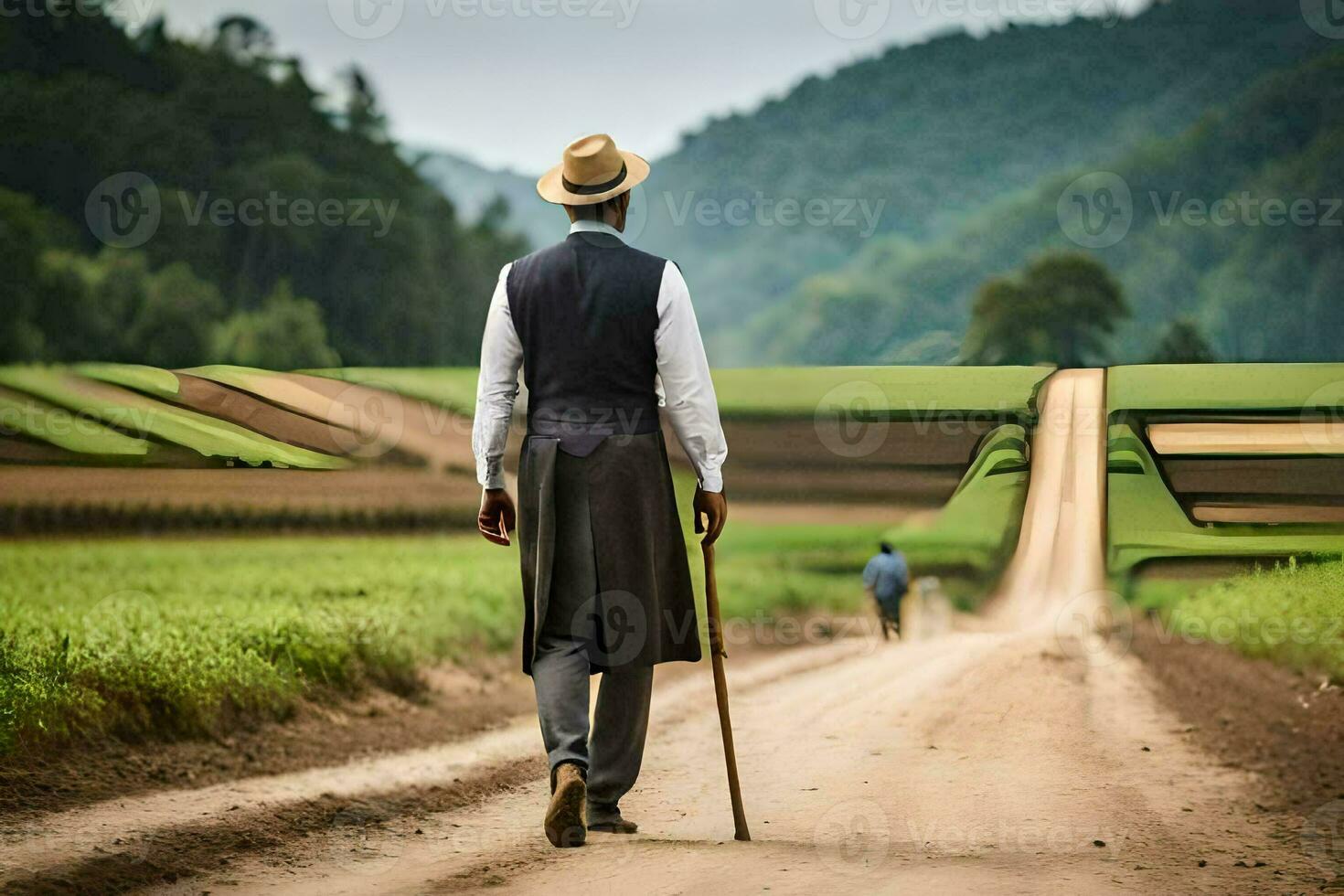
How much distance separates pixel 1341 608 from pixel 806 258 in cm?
937

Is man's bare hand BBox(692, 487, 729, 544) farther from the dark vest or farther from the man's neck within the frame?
the man's neck

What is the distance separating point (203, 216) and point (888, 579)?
7724 millimetres

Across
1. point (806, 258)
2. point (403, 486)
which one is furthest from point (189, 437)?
point (806, 258)

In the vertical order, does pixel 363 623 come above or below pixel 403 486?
below

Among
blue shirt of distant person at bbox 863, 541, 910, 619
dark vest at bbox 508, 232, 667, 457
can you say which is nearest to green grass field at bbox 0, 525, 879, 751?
blue shirt of distant person at bbox 863, 541, 910, 619

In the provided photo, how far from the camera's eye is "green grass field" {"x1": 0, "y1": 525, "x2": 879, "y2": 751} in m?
6.33

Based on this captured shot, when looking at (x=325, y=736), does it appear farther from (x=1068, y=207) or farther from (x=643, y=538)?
(x=1068, y=207)

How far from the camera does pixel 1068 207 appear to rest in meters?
16.5

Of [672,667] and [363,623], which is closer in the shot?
[363,623]

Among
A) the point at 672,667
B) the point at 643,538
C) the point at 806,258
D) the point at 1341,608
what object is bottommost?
the point at 672,667

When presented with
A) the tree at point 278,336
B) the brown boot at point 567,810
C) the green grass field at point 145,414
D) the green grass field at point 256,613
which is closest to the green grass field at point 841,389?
the green grass field at point 256,613

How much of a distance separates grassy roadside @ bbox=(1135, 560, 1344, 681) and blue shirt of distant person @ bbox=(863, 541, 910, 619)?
1550mm

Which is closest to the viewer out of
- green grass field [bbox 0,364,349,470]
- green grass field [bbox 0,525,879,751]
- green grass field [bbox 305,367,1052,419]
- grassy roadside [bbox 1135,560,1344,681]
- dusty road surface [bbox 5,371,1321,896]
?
dusty road surface [bbox 5,371,1321,896]

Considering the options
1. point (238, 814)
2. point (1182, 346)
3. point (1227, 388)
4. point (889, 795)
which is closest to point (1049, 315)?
point (1182, 346)
